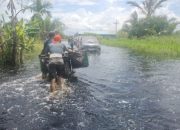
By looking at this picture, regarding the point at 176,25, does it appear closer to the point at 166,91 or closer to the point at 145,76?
the point at 145,76

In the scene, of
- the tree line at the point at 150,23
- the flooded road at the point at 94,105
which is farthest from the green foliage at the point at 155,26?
the flooded road at the point at 94,105

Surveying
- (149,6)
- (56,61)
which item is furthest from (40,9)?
(56,61)

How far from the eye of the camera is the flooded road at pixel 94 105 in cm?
828

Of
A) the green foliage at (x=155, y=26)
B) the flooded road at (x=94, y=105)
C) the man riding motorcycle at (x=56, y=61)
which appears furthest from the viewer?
the green foliage at (x=155, y=26)

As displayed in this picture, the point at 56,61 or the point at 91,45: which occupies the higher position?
the point at 56,61

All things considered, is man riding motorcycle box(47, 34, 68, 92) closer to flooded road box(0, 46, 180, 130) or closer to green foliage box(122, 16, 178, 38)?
flooded road box(0, 46, 180, 130)

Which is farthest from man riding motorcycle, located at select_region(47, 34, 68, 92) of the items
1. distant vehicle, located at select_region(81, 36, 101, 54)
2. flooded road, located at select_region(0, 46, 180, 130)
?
distant vehicle, located at select_region(81, 36, 101, 54)

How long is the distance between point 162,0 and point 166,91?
4204 centimetres

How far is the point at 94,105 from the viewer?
33.6 feet

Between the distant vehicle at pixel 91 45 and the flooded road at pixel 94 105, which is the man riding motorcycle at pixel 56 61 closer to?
the flooded road at pixel 94 105

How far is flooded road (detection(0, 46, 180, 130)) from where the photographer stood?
8.28m

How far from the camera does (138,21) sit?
54.2 m

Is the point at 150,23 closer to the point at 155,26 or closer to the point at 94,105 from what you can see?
the point at 155,26

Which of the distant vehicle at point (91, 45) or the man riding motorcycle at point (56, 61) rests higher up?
the man riding motorcycle at point (56, 61)
